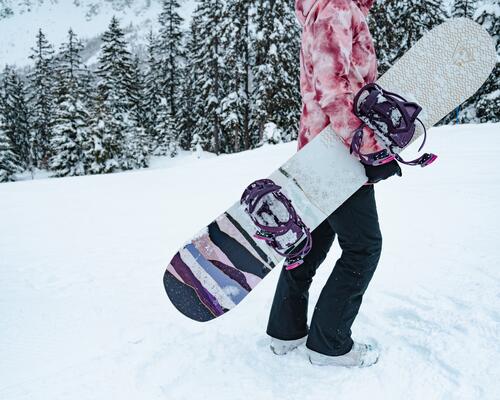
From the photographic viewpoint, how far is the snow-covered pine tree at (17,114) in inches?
1384

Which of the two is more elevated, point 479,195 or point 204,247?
point 204,247

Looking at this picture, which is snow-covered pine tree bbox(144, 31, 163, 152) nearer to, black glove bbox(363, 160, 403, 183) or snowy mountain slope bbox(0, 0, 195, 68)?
black glove bbox(363, 160, 403, 183)

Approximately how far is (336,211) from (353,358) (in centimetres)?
68

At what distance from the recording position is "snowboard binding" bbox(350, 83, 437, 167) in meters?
1.50

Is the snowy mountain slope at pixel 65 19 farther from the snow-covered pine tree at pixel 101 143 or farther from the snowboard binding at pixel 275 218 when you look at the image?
the snowboard binding at pixel 275 218

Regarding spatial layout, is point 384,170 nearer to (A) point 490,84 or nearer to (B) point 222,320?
(B) point 222,320

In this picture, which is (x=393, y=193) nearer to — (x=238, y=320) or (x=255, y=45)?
(x=238, y=320)

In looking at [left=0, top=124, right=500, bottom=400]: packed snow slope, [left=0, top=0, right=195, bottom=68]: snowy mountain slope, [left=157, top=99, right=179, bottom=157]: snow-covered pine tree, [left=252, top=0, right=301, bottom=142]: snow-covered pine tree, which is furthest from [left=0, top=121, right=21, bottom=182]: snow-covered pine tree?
[left=0, top=0, right=195, bottom=68]: snowy mountain slope

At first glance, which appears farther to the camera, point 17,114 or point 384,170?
point 17,114

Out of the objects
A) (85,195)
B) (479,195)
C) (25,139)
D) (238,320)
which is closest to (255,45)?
(85,195)

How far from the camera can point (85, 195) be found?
6.04 meters

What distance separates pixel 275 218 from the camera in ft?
5.39

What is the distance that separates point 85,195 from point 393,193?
4.54m

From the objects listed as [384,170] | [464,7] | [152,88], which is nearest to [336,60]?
[384,170]
